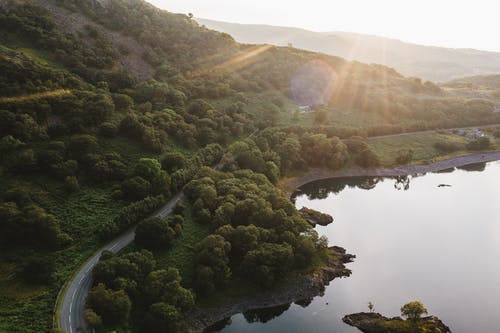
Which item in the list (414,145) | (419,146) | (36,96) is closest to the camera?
(36,96)

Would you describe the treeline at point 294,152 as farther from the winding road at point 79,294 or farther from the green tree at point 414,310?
the green tree at point 414,310

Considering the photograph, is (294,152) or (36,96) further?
(294,152)

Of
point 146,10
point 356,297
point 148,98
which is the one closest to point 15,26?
point 148,98

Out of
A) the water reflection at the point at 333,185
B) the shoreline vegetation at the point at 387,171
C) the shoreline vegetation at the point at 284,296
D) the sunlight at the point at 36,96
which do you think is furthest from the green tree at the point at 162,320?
the water reflection at the point at 333,185

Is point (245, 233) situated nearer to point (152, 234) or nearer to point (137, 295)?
point (152, 234)

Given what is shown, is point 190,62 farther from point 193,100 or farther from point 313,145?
point 313,145

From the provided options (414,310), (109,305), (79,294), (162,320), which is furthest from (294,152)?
(109,305)

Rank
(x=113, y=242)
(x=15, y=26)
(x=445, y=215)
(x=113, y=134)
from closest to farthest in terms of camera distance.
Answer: (x=113, y=242) → (x=113, y=134) → (x=445, y=215) → (x=15, y=26)
